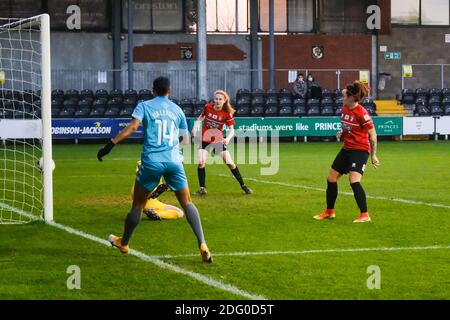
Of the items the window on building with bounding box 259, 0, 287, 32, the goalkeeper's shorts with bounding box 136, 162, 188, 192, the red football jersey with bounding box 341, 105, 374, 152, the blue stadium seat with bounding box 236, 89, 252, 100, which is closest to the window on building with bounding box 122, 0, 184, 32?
the window on building with bounding box 259, 0, 287, 32

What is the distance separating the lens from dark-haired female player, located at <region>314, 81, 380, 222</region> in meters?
14.3

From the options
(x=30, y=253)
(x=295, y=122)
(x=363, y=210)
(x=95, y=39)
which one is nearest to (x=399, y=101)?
(x=295, y=122)

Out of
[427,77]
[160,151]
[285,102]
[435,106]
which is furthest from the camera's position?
[427,77]

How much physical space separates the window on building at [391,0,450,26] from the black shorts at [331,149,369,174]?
35861mm

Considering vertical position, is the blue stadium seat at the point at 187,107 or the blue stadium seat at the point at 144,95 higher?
the blue stadium seat at the point at 144,95

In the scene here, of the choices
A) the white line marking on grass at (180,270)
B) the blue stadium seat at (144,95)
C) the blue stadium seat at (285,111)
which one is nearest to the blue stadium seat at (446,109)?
the blue stadium seat at (285,111)

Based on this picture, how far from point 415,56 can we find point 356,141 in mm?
36119

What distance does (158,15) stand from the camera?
47.0 metres

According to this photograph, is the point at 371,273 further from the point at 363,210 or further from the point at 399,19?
the point at 399,19

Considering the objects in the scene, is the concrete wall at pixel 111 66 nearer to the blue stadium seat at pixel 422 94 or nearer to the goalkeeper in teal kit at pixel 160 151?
the blue stadium seat at pixel 422 94

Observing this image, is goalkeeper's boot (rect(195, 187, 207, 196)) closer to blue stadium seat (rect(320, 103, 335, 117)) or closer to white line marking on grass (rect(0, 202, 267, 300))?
white line marking on grass (rect(0, 202, 267, 300))

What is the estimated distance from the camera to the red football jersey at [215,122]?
19031 millimetres

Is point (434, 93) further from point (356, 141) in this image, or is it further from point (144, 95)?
point (356, 141)

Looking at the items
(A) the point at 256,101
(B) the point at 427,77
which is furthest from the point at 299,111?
(B) the point at 427,77
